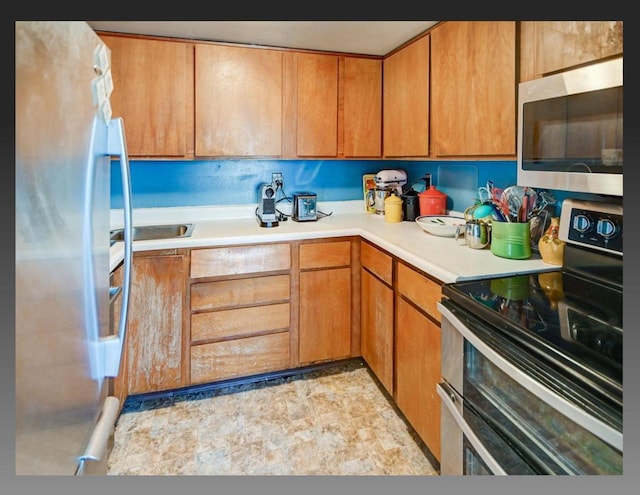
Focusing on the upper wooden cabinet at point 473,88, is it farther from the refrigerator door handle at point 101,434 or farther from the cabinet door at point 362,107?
the refrigerator door handle at point 101,434

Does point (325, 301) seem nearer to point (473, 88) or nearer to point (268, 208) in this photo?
point (268, 208)

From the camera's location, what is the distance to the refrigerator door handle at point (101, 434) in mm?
839

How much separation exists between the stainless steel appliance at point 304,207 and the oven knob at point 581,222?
1.51 m

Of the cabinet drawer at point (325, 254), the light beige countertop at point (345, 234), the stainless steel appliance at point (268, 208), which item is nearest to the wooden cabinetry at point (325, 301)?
the cabinet drawer at point (325, 254)

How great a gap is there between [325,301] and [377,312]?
1.11ft

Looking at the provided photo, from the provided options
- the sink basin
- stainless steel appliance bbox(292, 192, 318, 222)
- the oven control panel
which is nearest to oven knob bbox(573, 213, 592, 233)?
the oven control panel

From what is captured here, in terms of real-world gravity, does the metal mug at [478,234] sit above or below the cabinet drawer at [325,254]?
above

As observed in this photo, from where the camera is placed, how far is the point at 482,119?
1681mm

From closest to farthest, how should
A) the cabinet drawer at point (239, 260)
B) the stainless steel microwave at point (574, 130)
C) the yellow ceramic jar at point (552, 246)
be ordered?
the stainless steel microwave at point (574, 130), the yellow ceramic jar at point (552, 246), the cabinet drawer at point (239, 260)

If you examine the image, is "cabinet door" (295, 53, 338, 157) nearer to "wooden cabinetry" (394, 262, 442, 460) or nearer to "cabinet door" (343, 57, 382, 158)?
"cabinet door" (343, 57, 382, 158)

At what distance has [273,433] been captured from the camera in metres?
1.80

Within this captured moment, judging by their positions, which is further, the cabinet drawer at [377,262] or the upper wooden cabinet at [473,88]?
the cabinet drawer at [377,262]

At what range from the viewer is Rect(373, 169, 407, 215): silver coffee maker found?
2678 mm

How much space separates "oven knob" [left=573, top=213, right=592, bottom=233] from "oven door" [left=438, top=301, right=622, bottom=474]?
53cm
